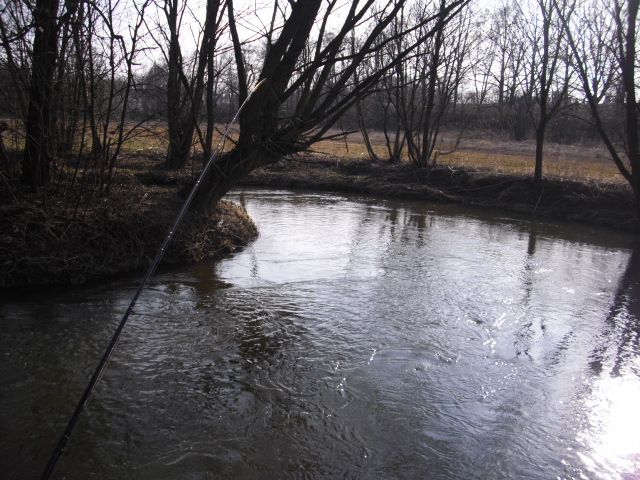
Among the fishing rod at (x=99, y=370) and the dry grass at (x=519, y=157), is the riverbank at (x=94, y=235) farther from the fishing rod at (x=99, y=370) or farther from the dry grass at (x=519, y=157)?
the dry grass at (x=519, y=157)

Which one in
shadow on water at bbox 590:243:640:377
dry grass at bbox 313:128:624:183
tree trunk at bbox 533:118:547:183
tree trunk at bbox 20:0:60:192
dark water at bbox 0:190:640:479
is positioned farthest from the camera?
dry grass at bbox 313:128:624:183

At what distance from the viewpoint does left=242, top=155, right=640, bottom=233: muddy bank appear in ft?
42.3

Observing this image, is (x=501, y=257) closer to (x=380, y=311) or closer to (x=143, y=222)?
(x=380, y=311)

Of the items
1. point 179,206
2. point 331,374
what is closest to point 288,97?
point 179,206

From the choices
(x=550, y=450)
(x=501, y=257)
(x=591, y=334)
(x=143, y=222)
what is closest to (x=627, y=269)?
(x=501, y=257)

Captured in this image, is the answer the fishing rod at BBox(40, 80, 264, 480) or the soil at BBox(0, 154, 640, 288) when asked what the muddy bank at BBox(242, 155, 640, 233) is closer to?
the soil at BBox(0, 154, 640, 288)

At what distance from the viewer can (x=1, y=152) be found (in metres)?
6.92

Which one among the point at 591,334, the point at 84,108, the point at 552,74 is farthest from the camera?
the point at 552,74

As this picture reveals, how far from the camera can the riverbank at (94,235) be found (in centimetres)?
604

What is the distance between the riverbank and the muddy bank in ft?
12.0

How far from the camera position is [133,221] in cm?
718

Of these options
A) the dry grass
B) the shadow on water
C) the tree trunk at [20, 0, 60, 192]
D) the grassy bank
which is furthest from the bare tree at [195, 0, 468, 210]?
the dry grass

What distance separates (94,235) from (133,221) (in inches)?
25.4

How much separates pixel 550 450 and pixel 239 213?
720 cm
